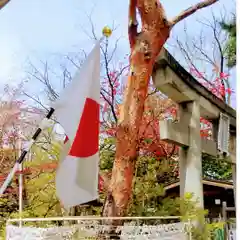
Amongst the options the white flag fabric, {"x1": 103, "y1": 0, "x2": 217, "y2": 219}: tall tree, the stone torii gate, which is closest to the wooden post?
the stone torii gate

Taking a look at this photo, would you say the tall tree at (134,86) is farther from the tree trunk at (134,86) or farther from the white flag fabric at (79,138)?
the white flag fabric at (79,138)

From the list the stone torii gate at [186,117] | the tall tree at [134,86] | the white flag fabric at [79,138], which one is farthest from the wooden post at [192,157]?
the white flag fabric at [79,138]

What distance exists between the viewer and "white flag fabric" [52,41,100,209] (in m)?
3.51

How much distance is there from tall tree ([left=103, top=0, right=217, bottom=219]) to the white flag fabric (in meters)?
0.54

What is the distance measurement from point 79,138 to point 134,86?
1.03 m

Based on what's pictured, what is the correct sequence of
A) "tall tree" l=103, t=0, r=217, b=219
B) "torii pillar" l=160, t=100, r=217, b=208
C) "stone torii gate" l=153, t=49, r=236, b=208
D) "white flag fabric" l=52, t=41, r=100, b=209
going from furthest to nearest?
"torii pillar" l=160, t=100, r=217, b=208, "stone torii gate" l=153, t=49, r=236, b=208, "tall tree" l=103, t=0, r=217, b=219, "white flag fabric" l=52, t=41, r=100, b=209

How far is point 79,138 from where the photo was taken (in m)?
3.62

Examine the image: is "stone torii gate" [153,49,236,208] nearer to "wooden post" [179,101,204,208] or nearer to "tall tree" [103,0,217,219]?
"wooden post" [179,101,204,208]

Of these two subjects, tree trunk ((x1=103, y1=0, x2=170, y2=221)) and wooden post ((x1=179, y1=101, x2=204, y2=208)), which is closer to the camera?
tree trunk ((x1=103, y1=0, x2=170, y2=221))

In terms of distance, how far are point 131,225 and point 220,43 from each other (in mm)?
11859

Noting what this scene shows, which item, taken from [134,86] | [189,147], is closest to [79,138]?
[134,86]

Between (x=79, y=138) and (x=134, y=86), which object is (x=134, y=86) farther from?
(x=79, y=138)

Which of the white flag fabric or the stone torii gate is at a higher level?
the stone torii gate

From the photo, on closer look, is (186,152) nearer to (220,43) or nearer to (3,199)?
(3,199)
